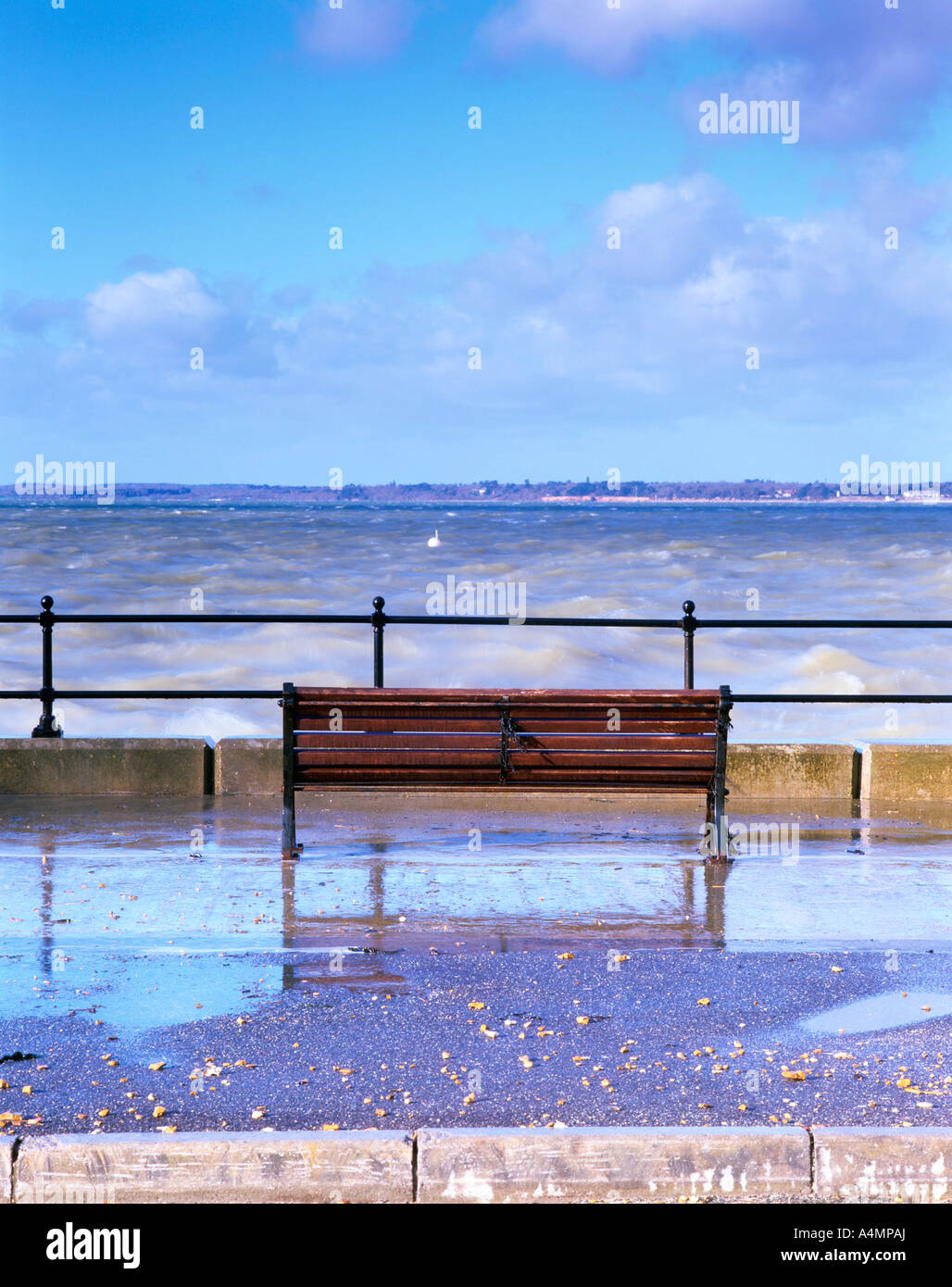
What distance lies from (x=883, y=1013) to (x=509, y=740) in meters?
3.32

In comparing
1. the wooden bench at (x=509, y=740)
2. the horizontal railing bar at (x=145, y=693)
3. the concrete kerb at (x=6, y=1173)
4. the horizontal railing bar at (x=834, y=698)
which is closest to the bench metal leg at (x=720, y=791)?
the wooden bench at (x=509, y=740)

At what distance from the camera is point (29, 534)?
240 ft

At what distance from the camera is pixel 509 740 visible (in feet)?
27.8

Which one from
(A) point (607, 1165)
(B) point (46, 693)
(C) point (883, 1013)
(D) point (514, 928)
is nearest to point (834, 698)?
(D) point (514, 928)

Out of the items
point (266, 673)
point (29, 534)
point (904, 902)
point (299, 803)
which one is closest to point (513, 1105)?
point (904, 902)

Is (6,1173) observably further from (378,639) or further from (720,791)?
(378,639)

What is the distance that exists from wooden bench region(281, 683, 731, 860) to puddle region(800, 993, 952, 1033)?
8.91ft

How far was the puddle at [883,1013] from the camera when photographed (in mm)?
5410

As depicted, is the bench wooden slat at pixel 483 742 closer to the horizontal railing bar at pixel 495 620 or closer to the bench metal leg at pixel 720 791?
the bench metal leg at pixel 720 791

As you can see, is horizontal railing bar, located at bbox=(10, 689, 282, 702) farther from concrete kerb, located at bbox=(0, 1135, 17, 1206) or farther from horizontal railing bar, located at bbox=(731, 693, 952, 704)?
concrete kerb, located at bbox=(0, 1135, 17, 1206)
